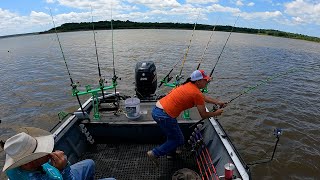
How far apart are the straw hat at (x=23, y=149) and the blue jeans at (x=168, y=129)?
230 cm

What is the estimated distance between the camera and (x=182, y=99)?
4.60 metres

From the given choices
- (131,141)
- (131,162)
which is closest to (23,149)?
(131,162)

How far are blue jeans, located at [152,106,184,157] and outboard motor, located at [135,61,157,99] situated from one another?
2419 millimetres

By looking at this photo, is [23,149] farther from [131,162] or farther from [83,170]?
[131,162]

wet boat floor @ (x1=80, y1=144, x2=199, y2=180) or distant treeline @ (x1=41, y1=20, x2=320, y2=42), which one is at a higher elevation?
wet boat floor @ (x1=80, y1=144, x2=199, y2=180)

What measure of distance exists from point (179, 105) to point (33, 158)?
265cm

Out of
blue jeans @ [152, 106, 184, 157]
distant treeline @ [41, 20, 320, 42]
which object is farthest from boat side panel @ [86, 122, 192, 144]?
distant treeline @ [41, 20, 320, 42]

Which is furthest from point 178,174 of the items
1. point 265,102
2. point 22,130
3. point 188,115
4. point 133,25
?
point 133,25

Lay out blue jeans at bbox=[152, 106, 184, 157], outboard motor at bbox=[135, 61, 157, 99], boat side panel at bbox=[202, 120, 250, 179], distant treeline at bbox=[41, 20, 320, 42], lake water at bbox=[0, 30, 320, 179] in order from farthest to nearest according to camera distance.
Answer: distant treeline at bbox=[41, 20, 320, 42] → lake water at bbox=[0, 30, 320, 179] → outboard motor at bbox=[135, 61, 157, 99] → blue jeans at bbox=[152, 106, 184, 157] → boat side panel at bbox=[202, 120, 250, 179]

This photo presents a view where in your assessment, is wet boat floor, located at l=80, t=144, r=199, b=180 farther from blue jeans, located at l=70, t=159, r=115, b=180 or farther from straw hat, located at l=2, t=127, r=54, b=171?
straw hat, located at l=2, t=127, r=54, b=171

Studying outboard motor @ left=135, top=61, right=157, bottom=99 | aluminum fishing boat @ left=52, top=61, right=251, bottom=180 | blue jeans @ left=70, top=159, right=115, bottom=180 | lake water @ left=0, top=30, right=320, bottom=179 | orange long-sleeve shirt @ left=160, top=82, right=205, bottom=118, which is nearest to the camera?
blue jeans @ left=70, top=159, right=115, bottom=180

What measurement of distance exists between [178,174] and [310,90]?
11537mm

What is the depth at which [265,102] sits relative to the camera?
11398mm

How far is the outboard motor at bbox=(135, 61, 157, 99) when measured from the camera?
712 cm
